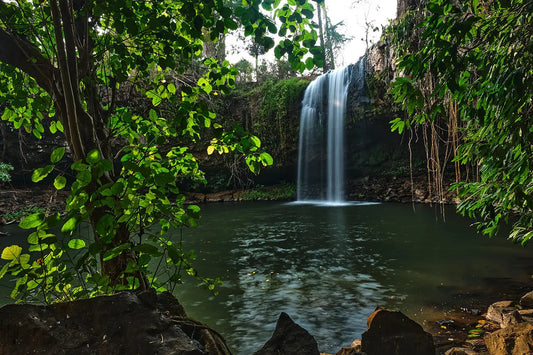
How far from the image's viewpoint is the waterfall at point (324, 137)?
1881 centimetres

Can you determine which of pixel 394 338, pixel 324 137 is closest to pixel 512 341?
pixel 394 338

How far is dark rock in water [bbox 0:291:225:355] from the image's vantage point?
4.37 feet

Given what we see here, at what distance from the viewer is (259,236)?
9516mm

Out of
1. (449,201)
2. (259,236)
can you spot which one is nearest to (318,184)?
(449,201)

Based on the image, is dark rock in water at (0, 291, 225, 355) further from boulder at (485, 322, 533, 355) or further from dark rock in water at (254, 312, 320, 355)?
boulder at (485, 322, 533, 355)

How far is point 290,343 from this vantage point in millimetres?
2059

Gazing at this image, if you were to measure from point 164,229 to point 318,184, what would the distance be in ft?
63.6

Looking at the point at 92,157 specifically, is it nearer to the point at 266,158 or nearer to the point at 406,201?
the point at 266,158

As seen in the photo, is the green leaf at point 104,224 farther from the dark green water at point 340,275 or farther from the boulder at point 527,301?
the boulder at point 527,301

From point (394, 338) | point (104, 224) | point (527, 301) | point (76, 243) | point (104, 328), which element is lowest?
point (527, 301)

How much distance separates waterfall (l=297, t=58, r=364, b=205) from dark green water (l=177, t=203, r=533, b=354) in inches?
387

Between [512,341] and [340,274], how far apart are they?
3.45 m

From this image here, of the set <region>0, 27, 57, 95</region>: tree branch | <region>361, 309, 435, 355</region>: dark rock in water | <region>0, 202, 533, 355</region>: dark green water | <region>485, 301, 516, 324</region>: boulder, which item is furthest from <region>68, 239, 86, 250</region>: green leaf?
<region>485, 301, 516, 324</region>: boulder

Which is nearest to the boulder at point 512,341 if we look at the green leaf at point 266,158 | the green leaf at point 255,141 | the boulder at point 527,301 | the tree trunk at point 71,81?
the boulder at point 527,301
